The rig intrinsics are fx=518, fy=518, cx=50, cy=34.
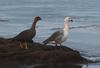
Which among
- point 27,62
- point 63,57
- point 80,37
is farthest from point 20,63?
point 80,37

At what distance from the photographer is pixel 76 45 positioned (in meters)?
21.2

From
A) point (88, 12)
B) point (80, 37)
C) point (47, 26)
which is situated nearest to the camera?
point (80, 37)

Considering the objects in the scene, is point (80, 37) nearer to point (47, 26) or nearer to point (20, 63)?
point (47, 26)

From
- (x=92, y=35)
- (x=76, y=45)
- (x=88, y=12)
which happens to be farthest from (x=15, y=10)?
(x=76, y=45)

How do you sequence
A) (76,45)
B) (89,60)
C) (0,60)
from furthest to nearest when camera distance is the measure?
1. (76,45)
2. (89,60)
3. (0,60)

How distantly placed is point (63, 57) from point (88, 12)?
2028 centimetres

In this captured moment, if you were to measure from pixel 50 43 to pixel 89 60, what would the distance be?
1.54 metres

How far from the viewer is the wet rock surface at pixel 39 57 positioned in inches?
645

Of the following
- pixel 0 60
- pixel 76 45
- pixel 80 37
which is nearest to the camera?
pixel 0 60

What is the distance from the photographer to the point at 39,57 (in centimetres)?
1673

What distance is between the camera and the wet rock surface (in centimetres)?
1638

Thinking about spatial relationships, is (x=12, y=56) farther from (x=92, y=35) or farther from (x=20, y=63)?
(x=92, y=35)

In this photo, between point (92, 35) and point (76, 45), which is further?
point (92, 35)

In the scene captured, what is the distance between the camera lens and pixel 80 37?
939 inches
